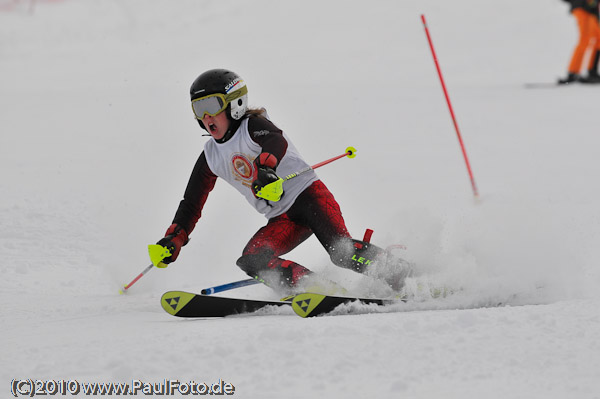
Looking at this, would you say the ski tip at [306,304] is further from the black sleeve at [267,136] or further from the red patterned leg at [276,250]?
the black sleeve at [267,136]

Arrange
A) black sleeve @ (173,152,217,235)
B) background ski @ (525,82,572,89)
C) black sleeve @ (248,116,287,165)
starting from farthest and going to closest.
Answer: background ski @ (525,82,572,89) < black sleeve @ (173,152,217,235) < black sleeve @ (248,116,287,165)

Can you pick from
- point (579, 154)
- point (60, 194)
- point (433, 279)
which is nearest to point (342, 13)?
point (579, 154)

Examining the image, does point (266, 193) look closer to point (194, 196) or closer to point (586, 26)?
point (194, 196)

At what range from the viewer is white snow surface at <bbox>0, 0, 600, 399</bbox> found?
9.11ft

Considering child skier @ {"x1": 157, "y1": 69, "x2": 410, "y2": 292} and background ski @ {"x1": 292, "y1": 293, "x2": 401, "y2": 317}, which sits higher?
child skier @ {"x1": 157, "y1": 69, "x2": 410, "y2": 292}

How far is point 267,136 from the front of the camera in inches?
162

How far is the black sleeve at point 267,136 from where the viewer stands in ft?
13.2

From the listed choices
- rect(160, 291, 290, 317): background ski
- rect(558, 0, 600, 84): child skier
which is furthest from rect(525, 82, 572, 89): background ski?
rect(160, 291, 290, 317): background ski

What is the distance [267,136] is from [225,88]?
35cm

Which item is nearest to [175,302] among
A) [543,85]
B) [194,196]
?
[194,196]

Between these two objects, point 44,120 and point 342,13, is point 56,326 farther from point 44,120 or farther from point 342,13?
point 342,13

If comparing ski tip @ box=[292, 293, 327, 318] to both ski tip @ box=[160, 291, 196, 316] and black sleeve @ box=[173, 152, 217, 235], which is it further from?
black sleeve @ box=[173, 152, 217, 235]

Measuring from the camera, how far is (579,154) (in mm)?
8195

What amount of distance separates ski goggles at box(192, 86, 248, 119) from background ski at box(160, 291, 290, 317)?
1.01m
